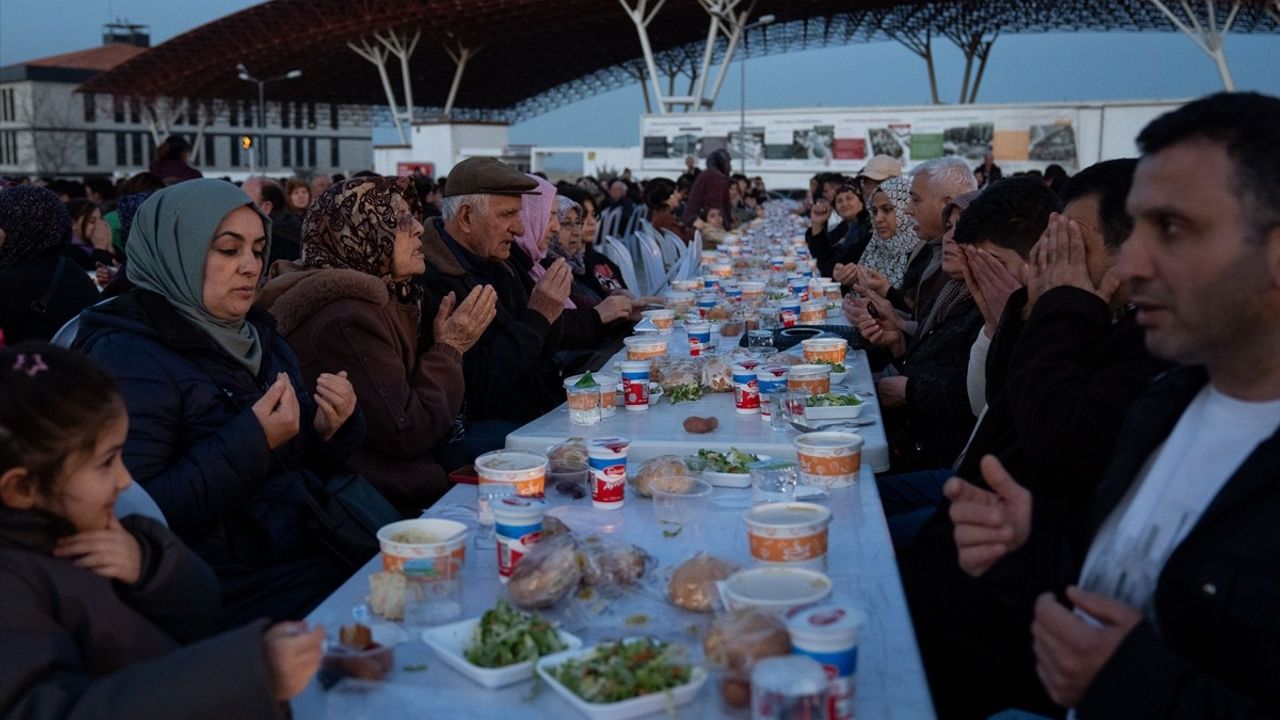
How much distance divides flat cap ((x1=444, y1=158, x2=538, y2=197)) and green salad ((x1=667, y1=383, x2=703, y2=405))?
153 centimetres

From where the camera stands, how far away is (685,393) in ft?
13.8

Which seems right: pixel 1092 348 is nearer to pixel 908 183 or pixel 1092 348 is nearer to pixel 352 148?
pixel 908 183

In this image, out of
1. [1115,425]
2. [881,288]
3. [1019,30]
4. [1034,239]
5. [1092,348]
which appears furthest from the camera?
[1019,30]

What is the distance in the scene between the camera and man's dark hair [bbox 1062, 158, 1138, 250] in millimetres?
2875

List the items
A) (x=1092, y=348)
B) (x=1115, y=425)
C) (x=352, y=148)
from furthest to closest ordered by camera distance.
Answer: (x=352, y=148)
(x=1092, y=348)
(x=1115, y=425)

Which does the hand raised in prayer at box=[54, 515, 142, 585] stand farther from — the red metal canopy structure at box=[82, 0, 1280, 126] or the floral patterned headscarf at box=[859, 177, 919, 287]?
the red metal canopy structure at box=[82, 0, 1280, 126]

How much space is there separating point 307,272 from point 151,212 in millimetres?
817

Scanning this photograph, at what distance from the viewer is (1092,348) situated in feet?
8.74

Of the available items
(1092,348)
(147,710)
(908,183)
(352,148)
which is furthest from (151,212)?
(352,148)

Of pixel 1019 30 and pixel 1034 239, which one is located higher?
pixel 1019 30

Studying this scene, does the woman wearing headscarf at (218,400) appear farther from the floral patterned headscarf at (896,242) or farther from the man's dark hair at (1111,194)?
the floral patterned headscarf at (896,242)

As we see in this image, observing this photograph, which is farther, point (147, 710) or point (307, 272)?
point (307, 272)

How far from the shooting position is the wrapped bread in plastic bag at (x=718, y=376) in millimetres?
4395

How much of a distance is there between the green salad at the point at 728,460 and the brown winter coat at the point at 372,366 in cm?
113
